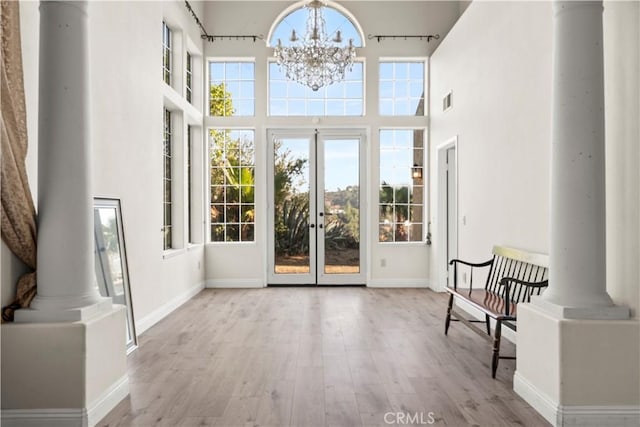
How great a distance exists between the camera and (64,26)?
2.49 meters

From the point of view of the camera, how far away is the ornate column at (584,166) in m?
2.46

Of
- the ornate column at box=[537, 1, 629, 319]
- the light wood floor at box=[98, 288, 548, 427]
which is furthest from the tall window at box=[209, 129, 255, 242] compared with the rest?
the ornate column at box=[537, 1, 629, 319]

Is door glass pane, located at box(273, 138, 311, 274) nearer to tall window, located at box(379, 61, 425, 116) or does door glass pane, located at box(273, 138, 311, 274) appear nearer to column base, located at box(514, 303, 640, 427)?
tall window, located at box(379, 61, 425, 116)

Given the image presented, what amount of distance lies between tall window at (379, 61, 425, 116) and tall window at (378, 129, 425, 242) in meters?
0.37

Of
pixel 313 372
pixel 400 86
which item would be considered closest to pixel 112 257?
pixel 313 372

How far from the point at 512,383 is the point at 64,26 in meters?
3.51

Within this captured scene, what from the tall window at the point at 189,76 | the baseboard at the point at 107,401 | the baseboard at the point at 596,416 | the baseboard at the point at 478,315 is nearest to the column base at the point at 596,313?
the baseboard at the point at 596,416

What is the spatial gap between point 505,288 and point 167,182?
4186 millimetres

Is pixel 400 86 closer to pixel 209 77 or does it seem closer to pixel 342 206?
pixel 342 206

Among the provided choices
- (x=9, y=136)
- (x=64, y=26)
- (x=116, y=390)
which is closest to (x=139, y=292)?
(x=116, y=390)

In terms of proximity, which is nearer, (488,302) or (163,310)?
(488,302)

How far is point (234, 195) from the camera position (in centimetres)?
694

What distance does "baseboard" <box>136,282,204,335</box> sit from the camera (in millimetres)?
4309

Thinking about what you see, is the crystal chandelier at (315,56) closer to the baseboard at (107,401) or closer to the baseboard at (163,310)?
the baseboard at (163,310)
